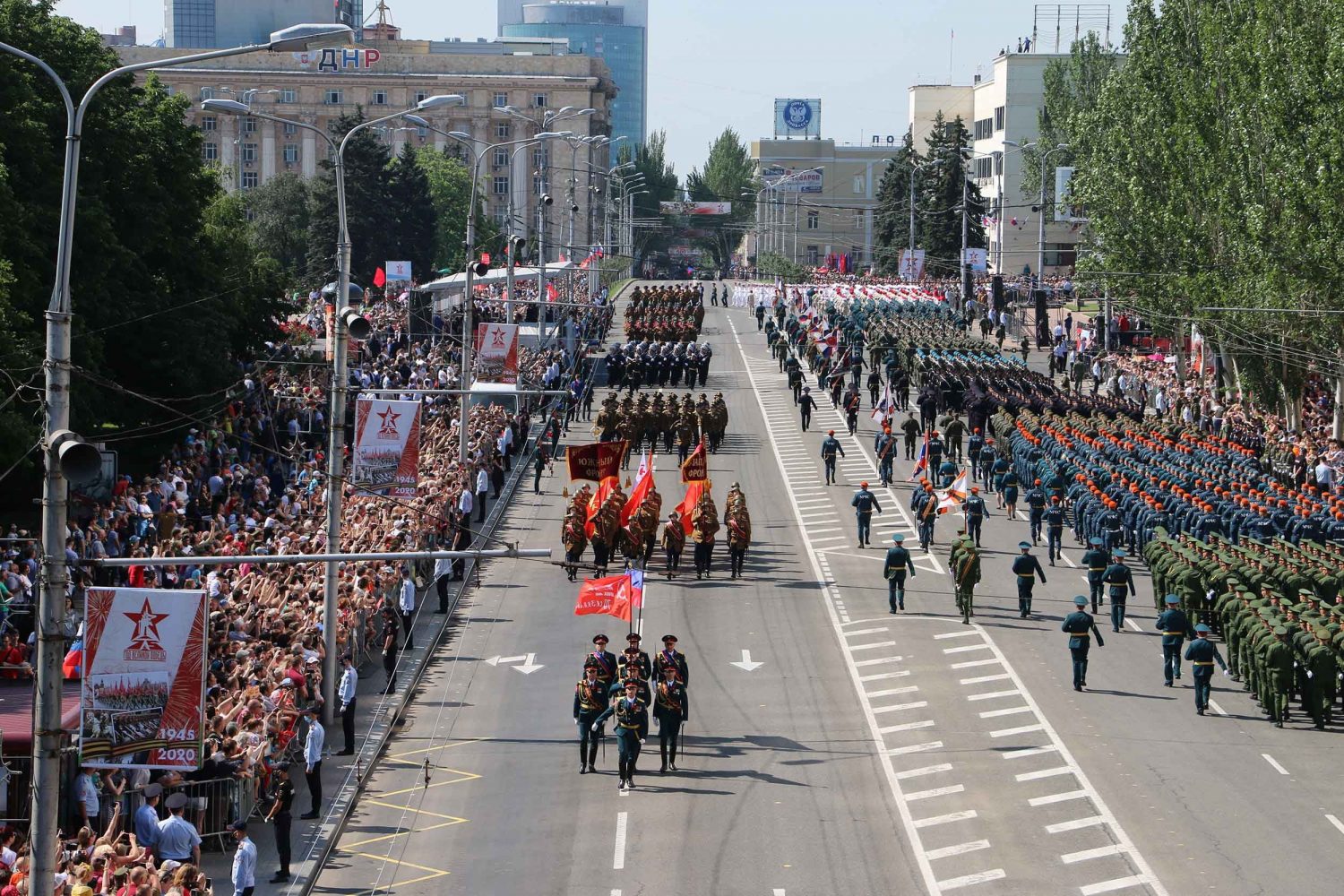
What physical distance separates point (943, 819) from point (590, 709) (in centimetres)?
479

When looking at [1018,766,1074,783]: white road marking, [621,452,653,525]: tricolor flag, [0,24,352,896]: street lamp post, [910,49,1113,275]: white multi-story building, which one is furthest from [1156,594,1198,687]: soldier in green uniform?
[910,49,1113,275]: white multi-story building

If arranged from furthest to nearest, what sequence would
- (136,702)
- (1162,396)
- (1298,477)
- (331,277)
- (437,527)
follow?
(331,277) → (1162,396) → (1298,477) → (437,527) → (136,702)

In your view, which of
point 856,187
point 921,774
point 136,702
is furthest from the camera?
point 856,187

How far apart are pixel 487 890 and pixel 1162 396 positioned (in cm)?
4667

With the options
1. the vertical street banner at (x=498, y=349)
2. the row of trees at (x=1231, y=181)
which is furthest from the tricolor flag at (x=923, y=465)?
the vertical street banner at (x=498, y=349)

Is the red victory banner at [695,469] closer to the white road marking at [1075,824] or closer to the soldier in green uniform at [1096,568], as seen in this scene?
the soldier in green uniform at [1096,568]

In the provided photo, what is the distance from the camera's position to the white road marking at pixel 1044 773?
24.5 m

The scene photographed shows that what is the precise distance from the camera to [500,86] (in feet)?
518

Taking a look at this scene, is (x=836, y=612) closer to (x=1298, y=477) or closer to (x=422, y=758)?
(x=422, y=758)

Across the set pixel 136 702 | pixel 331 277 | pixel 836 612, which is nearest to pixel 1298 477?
pixel 836 612

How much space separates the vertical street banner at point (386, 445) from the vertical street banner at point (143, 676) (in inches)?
435

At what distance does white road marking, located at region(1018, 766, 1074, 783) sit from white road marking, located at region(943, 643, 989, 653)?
6471 millimetres

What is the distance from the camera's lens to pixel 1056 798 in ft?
77.4

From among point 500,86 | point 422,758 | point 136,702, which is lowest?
point 422,758
